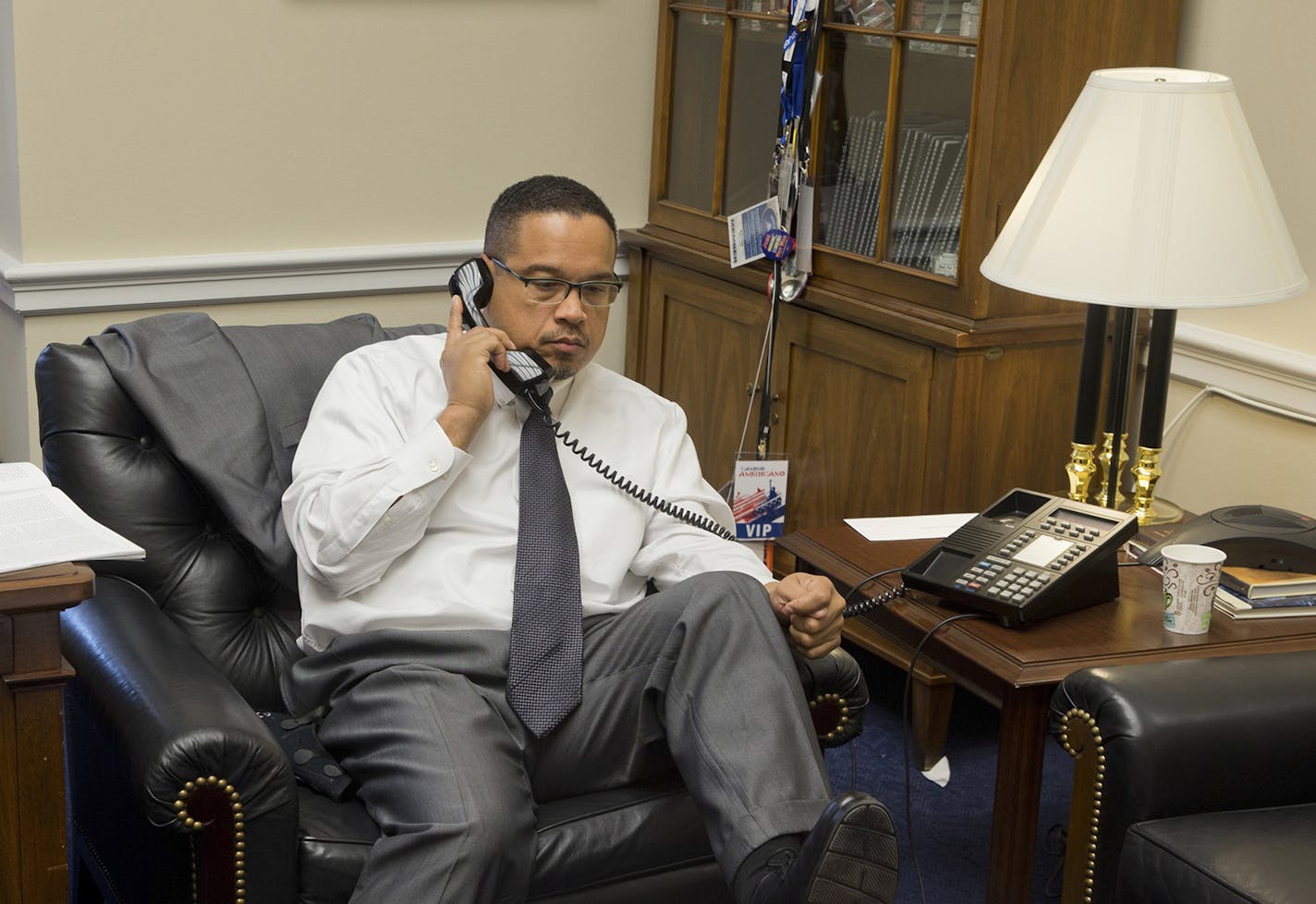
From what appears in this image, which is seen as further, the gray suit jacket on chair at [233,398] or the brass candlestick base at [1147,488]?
the brass candlestick base at [1147,488]

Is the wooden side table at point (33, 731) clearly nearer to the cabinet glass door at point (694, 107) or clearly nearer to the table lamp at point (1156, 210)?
the table lamp at point (1156, 210)

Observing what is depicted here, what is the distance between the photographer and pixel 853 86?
9.79 feet

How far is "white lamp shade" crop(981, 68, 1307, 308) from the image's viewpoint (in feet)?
6.89

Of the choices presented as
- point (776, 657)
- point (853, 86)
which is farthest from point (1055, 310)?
point (776, 657)

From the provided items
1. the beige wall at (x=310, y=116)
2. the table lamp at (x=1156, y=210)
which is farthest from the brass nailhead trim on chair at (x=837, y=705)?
the beige wall at (x=310, y=116)

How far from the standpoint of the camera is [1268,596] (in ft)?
6.73

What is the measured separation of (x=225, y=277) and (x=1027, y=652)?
199cm

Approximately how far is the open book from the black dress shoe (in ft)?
2.55

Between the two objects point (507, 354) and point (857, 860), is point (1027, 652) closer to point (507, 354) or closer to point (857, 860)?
point (857, 860)

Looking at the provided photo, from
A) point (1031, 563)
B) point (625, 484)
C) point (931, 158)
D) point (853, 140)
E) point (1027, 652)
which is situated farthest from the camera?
point (853, 140)

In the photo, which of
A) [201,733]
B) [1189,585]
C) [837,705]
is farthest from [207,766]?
[1189,585]

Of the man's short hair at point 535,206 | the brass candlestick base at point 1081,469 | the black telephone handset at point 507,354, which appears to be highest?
the man's short hair at point 535,206

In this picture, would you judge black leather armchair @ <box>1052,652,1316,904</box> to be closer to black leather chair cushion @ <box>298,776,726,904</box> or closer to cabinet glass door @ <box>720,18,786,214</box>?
black leather chair cushion @ <box>298,776,726,904</box>

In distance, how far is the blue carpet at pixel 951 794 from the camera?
2428 mm
